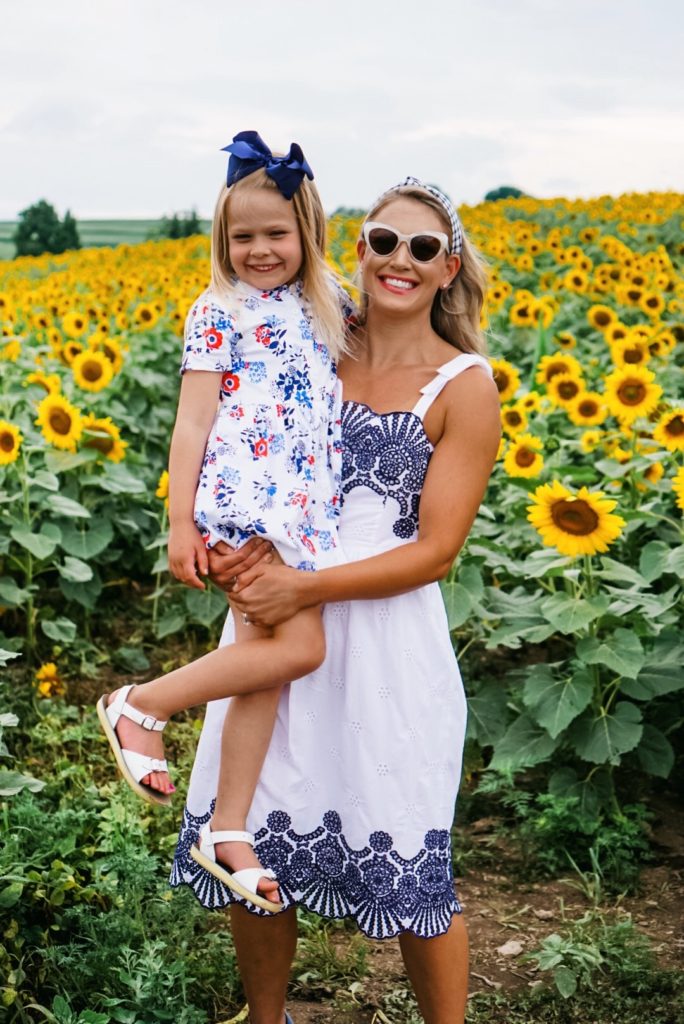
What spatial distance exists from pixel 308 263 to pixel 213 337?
27 centimetres

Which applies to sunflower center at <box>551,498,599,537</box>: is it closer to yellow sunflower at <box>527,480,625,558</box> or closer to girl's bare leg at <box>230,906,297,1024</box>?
yellow sunflower at <box>527,480,625,558</box>

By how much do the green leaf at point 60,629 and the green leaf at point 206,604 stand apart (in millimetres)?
452

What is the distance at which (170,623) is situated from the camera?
486 centimetres

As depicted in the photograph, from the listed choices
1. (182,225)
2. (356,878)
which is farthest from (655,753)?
(182,225)

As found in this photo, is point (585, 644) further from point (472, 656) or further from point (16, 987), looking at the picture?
point (16, 987)

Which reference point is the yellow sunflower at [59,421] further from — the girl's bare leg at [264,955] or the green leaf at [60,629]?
the girl's bare leg at [264,955]

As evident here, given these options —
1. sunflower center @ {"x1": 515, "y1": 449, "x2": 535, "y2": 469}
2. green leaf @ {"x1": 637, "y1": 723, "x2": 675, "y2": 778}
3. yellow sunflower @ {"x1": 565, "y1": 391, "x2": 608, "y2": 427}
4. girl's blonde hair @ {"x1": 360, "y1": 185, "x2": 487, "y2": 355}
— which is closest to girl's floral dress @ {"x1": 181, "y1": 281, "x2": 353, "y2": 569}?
girl's blonde hair @ {"x1": 360, "y1": 185, "x2": 487, "y2": 355}

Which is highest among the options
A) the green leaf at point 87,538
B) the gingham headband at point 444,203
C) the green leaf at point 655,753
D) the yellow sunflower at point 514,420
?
the gingham headband at point 444,203

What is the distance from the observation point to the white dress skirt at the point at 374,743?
236 centimetres

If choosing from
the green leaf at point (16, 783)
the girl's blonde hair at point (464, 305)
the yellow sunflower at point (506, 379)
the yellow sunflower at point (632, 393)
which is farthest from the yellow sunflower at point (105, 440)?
the girl's blonde hair at point (464, 305)

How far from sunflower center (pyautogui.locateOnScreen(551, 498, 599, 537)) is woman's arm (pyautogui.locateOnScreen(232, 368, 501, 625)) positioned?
0.81 m

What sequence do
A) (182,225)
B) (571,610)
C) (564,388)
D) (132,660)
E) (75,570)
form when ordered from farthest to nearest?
1. (182,225)
2. (132,660)
3. (75,570)
4. (564,388)
5. (571,610)

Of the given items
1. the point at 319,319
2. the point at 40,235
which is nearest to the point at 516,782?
the point at 319,319

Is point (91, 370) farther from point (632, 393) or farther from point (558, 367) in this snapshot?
point (632, 393)
